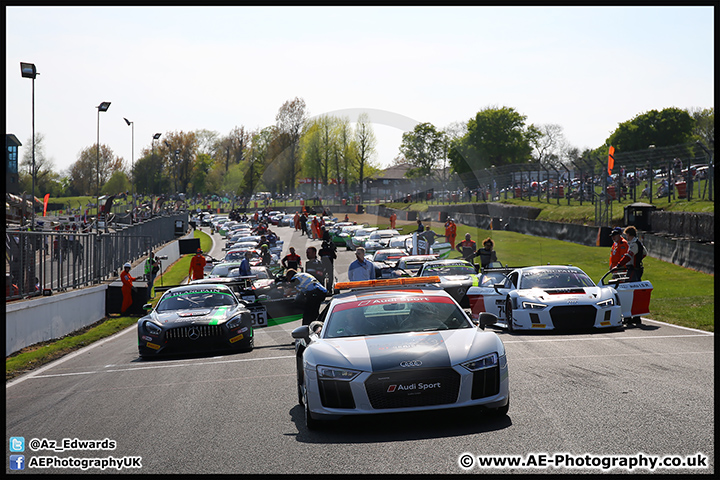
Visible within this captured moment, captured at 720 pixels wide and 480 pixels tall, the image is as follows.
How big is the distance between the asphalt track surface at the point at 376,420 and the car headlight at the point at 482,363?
18.4 inches

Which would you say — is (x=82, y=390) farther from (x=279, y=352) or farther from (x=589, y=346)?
(x=589, y=346)

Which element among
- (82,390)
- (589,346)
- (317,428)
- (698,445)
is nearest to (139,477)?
(317,428)

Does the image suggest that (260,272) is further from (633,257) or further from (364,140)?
(364,140)

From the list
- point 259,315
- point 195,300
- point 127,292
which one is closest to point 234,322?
point 195,300

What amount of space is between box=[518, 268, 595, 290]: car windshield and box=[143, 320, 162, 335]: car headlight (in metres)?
6.88

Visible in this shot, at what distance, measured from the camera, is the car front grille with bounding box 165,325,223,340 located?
12.9m

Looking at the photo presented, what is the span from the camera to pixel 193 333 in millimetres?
12938

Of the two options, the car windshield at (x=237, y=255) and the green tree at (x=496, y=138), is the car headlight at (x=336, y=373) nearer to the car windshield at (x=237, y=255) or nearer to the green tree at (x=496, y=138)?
the car windshield at (x=237, y=255)

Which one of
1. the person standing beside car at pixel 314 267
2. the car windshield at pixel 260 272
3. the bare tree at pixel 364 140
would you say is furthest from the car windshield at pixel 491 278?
the bare tree at pixel 364 140

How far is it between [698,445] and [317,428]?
316cm

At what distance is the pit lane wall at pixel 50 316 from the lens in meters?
15.1

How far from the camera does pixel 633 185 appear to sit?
116 feet

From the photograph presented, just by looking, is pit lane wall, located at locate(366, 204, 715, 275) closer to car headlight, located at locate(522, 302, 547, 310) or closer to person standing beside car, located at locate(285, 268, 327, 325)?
car headlight, located at locate(522, 302, 547, 310)

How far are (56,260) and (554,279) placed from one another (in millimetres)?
13202
